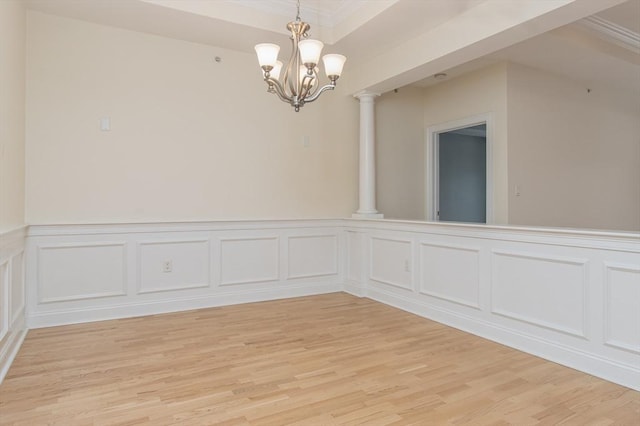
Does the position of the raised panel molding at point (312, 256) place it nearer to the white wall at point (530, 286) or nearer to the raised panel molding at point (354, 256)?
the raised panel molding at point (354, 256)

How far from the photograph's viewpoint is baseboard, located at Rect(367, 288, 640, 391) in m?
2.47

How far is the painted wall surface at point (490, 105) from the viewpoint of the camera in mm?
4531

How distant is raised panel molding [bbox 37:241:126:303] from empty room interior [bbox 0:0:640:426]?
0.06ft

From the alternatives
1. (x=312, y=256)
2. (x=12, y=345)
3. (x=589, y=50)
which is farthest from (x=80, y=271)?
(x=589, y=50)

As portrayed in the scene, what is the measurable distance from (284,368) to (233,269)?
189cm

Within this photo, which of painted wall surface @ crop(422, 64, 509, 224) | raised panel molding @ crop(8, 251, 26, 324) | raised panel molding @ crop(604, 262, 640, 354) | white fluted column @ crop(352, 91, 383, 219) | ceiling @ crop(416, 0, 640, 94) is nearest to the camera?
raised panel molding @ crop(604, 262, 640, 354)

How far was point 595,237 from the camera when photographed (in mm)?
2602

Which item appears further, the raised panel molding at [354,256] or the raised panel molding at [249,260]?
the raised panel molding at [354,256]

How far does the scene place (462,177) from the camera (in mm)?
7664

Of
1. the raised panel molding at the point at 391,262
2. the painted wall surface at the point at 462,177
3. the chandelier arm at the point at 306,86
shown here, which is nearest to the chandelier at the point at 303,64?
the chandelier arm at the point at 306,86

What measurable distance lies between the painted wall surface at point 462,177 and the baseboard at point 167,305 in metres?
3.35

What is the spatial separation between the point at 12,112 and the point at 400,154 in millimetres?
4060

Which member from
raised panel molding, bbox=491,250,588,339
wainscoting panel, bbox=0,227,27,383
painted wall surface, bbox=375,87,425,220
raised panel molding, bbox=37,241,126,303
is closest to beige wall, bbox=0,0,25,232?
wainscoting panel, bbox=0,227,27,383

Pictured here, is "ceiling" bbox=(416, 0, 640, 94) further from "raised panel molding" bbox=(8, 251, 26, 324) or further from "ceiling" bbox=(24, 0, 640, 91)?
"raised panel molding" bbox=(8, 251, 26, 324)
